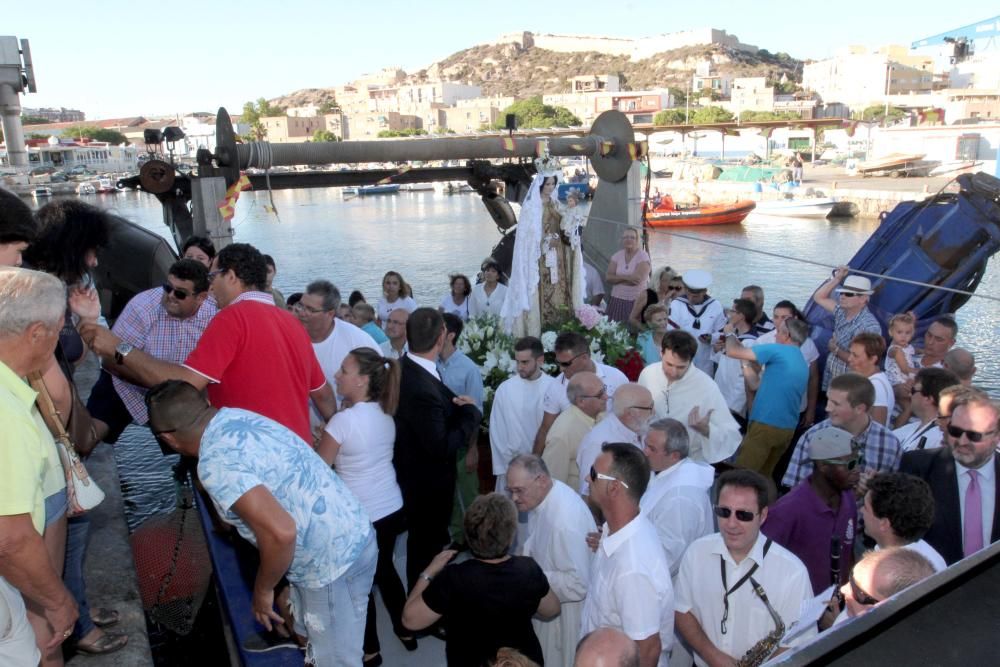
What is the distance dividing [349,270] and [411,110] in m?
134

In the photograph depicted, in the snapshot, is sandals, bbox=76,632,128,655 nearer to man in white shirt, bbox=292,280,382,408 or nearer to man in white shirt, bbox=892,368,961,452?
man in white shirt, bbox=292,280,382,408

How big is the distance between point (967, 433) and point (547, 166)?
172 inches

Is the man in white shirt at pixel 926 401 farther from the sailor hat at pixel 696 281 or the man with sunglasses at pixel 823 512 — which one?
the sailor hat at pixel 696 281

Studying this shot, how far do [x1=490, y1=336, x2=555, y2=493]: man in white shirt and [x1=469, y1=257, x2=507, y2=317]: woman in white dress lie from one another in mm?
2762

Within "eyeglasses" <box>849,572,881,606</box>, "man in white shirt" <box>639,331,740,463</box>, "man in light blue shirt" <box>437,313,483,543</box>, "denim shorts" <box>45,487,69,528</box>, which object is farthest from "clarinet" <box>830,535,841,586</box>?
"denim shorts" <box>45,487,69,528</box>

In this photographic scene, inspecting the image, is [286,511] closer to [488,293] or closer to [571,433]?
[571,433]

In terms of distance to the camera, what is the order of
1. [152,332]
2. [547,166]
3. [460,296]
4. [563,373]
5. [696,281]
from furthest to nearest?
[460,296]
[547,166]
[696,281]
[563,373]
[152,332]

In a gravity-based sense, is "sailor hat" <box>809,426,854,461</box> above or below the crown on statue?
below

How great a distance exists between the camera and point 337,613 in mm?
2682

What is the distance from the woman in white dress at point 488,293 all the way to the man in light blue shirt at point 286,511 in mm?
4725

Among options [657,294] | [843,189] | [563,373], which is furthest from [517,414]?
[843,189]

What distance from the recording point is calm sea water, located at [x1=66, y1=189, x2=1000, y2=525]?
46.1ft

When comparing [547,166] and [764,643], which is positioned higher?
[547,166]

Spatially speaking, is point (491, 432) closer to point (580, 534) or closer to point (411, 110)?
point (580, 534)
